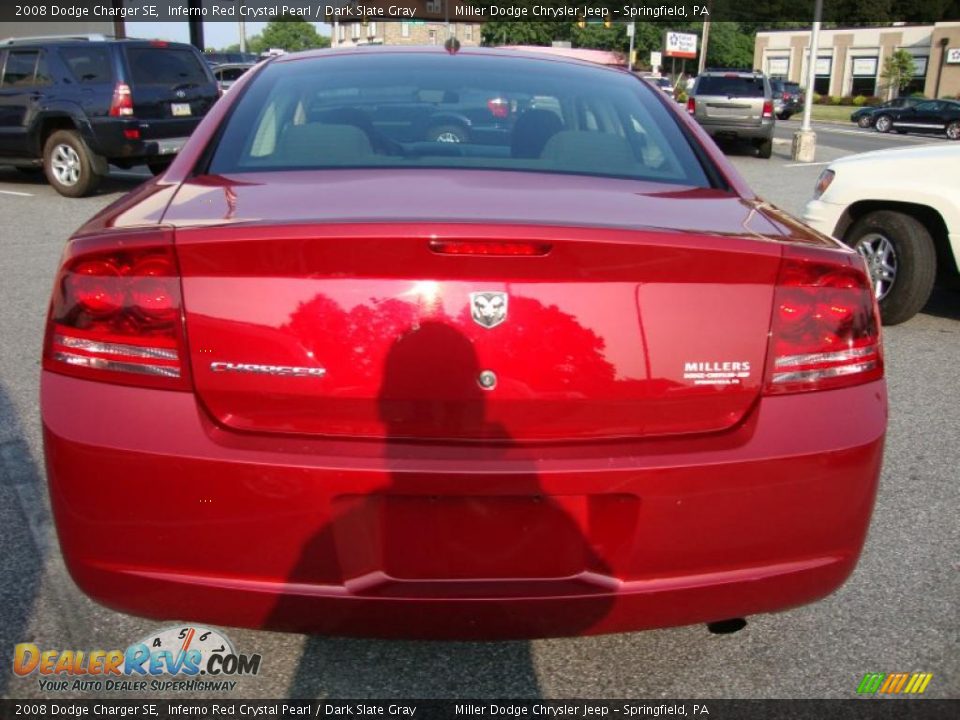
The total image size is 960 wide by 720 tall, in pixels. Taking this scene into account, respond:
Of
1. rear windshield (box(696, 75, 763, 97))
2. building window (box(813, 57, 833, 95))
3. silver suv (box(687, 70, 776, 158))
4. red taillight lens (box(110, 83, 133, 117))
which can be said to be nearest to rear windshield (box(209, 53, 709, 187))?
red taillight lens (box(110, 83, 133, 117))

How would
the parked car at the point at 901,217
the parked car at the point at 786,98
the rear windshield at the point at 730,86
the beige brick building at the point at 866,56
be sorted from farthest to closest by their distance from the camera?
1. the beige brick building at the point at 866,56
2. the parked car at the point at 786,98
3. the rear windshield at the point at 730,86
4. the parked car at the point at 901,217

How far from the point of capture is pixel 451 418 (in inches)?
81.0

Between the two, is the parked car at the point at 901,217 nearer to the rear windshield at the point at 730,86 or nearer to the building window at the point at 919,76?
the rear windshield at the point at 730,86

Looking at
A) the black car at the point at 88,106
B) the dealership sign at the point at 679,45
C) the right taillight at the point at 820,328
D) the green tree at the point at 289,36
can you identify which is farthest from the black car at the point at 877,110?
the green tree at the point at 289,36

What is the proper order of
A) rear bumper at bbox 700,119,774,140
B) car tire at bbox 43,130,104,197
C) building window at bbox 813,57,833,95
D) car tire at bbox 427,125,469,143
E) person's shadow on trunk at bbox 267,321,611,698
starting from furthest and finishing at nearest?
1. building window at bbox 813,57,833,95
2. rear bumper at bbox 700,119,774,140
3. car tire at bbox 43,130,104,197
4. car tire at bbox 427,125,469,143
5. person's shadow on trunk at bbox 267,321,611,698

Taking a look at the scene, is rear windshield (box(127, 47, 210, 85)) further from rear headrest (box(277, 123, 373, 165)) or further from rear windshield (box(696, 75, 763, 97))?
rear windshield (box(696, 75, 763, 97))

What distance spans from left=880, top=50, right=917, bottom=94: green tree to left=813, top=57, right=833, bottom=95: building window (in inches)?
463

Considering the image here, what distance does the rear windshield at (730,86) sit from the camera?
21031 mm

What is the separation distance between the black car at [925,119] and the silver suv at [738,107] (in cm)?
1951

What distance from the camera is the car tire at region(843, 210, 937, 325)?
621 centimetres

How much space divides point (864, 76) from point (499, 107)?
8059cm

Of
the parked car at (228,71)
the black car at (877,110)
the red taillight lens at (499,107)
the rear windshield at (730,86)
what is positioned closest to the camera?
the red taillight lens at (499,107)

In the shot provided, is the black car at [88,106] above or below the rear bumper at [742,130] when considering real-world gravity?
above

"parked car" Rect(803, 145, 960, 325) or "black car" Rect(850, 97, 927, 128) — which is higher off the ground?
"parked car" Rect(803, 145, 960, 325)
